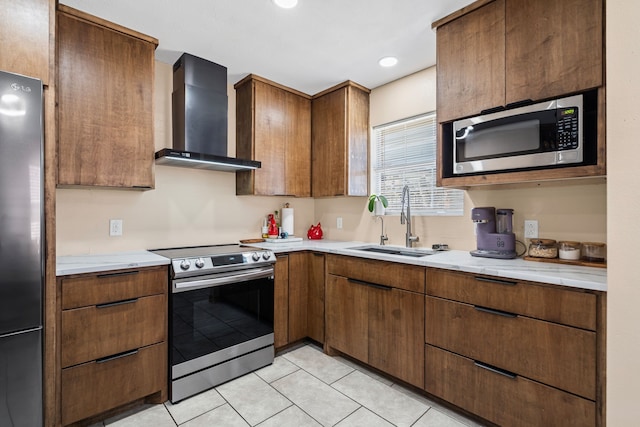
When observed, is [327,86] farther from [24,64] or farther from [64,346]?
[64,346]

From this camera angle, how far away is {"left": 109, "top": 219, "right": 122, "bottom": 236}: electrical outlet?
2.39 meters

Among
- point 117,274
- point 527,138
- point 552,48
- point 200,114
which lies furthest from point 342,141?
point 117,274

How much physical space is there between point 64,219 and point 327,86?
2482 mm

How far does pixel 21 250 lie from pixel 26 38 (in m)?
0.99

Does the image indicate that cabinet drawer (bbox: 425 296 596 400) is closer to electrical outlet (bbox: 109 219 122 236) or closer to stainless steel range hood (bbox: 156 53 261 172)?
stainless steel range hood (bbox: 156 53 261 172)

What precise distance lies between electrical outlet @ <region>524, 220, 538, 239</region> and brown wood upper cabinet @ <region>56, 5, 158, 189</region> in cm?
266

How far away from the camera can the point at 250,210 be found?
10.6ft

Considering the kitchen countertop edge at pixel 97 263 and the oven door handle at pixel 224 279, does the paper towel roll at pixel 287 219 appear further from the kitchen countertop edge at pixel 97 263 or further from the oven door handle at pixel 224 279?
the kitchen countertop edge at pixel 97 263

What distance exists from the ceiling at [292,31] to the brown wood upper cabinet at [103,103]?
4.6 inches

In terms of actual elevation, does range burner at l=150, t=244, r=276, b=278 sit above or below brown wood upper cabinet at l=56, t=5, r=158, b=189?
below

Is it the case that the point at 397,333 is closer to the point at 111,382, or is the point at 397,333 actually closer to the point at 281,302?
the point at 281,302

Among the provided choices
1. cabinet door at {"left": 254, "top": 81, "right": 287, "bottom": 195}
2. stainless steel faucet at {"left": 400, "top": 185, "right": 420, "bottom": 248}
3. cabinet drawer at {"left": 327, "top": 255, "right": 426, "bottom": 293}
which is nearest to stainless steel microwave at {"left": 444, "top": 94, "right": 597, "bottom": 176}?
stainless steel faucet at {"left": 400, "top": 185, "right": 420, "bottom": 248}

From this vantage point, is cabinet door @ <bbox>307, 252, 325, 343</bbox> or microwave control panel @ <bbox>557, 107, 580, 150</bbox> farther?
cabinet door @ <bbox>307, 252, 325, 343</bbox>

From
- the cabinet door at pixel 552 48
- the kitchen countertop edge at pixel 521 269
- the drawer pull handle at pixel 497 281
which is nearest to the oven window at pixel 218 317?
the kitchen countertop edge at pixel 521 269
